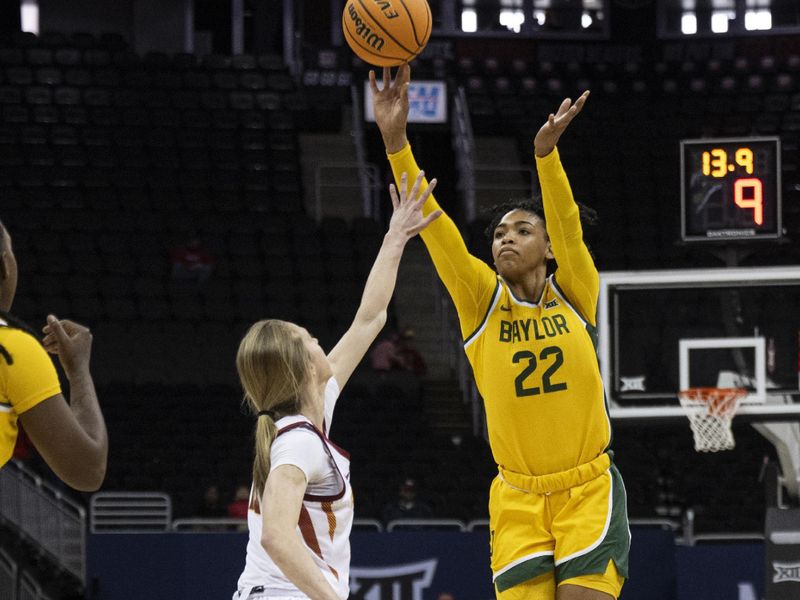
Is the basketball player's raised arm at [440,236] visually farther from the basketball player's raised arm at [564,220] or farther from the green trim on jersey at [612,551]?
the green trim on jersey at [612,551]

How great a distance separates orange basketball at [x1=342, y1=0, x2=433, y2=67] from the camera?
5.78 metres

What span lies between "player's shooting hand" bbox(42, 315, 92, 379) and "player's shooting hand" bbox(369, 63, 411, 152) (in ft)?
6.79

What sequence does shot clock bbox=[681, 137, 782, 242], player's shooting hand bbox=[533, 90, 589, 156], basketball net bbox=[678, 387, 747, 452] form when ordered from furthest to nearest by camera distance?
shot clock bbox=[681, 137, 782, 242], basketball net bbox=[678, 387, 747, 452], player's shooting hand bbox=[533, 90, 589, 156]

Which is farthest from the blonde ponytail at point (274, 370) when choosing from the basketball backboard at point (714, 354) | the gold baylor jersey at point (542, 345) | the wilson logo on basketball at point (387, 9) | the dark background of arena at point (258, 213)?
the dark background of arena at point (258, 213)

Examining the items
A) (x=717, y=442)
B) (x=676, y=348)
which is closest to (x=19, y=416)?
(x=717, y=442)

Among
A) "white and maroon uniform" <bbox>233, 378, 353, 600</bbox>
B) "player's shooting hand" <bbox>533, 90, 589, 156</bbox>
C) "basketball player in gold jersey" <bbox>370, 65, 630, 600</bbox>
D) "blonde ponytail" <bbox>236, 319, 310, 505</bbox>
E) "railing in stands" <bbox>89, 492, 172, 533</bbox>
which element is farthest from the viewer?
"railing in stands" <bbox>89, 492, 172, 533</bbox>

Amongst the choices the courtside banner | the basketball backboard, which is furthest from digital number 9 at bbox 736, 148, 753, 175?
the courtside banner

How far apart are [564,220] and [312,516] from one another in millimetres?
1955

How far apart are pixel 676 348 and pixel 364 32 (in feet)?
11.9

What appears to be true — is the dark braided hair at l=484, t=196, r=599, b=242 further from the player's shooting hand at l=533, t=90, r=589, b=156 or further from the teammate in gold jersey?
the teammate in gold jersey

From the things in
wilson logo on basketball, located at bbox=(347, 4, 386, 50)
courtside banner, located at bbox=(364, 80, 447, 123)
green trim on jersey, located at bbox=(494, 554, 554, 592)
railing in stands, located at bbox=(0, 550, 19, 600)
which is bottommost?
railing in stands, located at bbox=(0, 550, 19, 600)

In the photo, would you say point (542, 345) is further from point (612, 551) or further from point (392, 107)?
point (392, 107)

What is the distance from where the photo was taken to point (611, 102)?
2198 centimetres

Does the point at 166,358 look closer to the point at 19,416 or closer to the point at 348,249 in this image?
the point at 348,249
